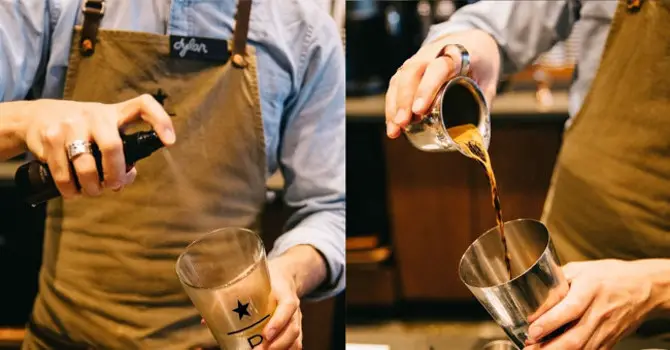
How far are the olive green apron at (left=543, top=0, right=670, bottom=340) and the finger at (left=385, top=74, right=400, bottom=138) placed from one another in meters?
0.26

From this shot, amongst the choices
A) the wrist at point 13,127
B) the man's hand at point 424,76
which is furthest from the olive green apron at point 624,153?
the wrist at point 13,127

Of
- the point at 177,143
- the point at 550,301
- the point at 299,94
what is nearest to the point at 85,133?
the point at 177,143

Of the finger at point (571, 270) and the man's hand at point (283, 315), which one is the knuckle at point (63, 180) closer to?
the man's hand at point (283, 315)

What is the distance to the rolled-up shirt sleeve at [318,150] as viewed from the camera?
81 centimetres

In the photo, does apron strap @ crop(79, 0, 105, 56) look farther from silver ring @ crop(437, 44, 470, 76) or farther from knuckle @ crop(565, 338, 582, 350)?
knuckle @ crop(565, 338, 582, 350)

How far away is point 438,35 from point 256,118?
25cm

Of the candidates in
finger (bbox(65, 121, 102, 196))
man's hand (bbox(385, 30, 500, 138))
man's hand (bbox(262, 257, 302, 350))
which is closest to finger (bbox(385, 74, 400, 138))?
man's hand (bbox(385, 30, 500, 138))

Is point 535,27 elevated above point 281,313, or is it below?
above

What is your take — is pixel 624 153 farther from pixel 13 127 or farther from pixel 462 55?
pixel 13 127

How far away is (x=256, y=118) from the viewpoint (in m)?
0.79

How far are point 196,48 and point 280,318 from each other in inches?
12.4

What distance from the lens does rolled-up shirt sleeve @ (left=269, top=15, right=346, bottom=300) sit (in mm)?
814

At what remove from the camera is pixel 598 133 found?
2.66 feet

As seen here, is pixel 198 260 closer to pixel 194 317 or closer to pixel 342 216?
pixel 194 317
